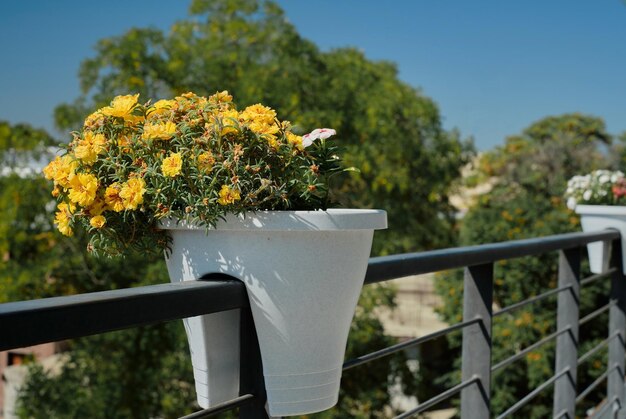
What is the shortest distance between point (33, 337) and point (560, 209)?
27.4 feet

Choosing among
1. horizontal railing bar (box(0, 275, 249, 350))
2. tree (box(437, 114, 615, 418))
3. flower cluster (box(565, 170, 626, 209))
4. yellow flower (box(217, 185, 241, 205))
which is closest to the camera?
horizontal railing bar (box(0, 275, 249, 350))

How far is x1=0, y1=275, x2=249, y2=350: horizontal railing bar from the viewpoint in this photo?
32.2 inches

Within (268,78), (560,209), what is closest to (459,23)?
(268,78)

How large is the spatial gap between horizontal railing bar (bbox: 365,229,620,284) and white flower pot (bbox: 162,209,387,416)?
251 millimetres

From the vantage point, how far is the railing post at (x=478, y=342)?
1.92 m

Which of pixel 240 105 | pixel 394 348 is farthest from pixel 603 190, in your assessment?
pixel 240 105

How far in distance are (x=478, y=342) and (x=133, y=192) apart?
1.19 metres

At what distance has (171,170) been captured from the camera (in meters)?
1.02

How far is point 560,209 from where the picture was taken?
8562mm

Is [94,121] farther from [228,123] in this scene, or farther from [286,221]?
[286,221]

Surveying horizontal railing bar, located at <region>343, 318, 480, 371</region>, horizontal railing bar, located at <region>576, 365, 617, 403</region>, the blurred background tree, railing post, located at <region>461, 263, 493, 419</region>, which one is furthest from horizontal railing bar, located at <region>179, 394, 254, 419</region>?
the blurred background tree

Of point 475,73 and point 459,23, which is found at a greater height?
point 459,23

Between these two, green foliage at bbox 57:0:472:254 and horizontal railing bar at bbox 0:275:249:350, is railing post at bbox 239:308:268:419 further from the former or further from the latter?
green foliage at bbox 57:0:472:254

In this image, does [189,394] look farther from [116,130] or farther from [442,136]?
[116,130]
